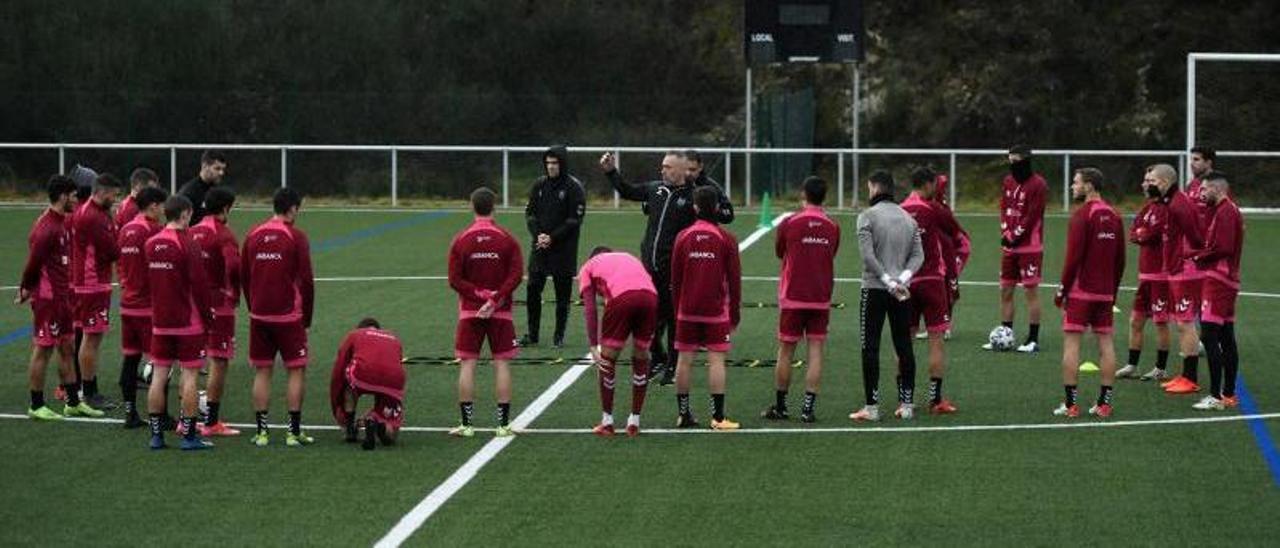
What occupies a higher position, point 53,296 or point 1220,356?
point 53,296

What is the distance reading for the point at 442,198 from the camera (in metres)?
46.6

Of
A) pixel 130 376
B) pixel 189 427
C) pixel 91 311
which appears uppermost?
pixel 91 311

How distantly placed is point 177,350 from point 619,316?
9.86ft

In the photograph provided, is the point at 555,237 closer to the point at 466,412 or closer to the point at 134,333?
the point at 466,412

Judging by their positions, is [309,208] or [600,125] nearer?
[309,208]

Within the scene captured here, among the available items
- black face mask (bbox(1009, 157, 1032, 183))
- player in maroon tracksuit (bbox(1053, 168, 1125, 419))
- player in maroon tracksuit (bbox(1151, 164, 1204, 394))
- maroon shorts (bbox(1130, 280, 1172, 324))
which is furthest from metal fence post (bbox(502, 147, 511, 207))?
player in maroon tracksuit (bbox(1053, 168, 1125, 419))

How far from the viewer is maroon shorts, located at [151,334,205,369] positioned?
15.3 m

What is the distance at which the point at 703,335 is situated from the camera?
1622 cm

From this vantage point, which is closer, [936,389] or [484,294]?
[484,294]

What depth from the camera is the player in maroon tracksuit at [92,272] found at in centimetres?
1714

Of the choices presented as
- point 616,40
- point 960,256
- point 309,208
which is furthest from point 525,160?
point 960,256

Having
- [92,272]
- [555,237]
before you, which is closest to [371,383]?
[92,272]

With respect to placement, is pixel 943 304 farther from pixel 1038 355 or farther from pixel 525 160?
pixel 525 160

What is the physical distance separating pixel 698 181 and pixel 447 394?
105 inches
